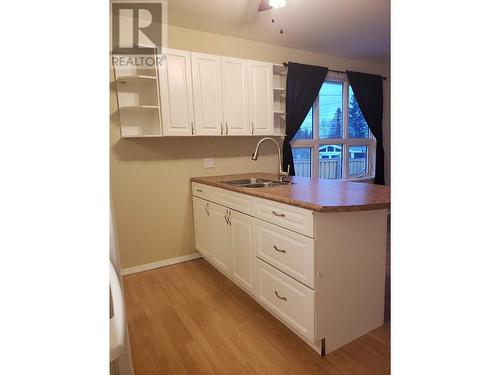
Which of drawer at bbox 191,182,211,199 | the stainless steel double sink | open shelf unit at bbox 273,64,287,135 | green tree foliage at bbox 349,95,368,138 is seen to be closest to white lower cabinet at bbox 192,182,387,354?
the stainless steel double sink

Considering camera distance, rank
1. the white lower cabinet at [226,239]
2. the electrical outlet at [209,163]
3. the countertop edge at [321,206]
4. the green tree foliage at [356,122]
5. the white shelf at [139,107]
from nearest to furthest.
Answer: the countertop edge at [321,206] → the white lower cabinet at [226,239] → the white shelf at [139,107] → the electrical outlet at [209,163] → the green tree foliage at [356,122]

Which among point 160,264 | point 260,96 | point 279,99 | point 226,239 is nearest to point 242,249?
point 226,239

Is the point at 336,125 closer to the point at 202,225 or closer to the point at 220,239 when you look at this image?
the point at 202,225

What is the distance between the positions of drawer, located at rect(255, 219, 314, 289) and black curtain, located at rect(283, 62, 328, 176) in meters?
1.82

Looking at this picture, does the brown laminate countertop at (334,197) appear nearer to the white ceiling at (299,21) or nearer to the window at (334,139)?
the white ceiling at (299,21)

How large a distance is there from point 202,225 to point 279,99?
1819 millimetres

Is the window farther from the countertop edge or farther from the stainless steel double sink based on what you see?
the countertop edge

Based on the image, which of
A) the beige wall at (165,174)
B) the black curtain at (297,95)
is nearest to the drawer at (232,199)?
the beige wall at (165,174)

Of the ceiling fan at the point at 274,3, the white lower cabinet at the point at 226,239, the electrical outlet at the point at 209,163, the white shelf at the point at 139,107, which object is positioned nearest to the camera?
the ceiling fan at the point at 274,3

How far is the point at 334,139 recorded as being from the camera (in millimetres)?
4297

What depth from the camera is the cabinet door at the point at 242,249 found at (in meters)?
2.14

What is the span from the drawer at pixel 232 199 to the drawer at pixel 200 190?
101 mm
